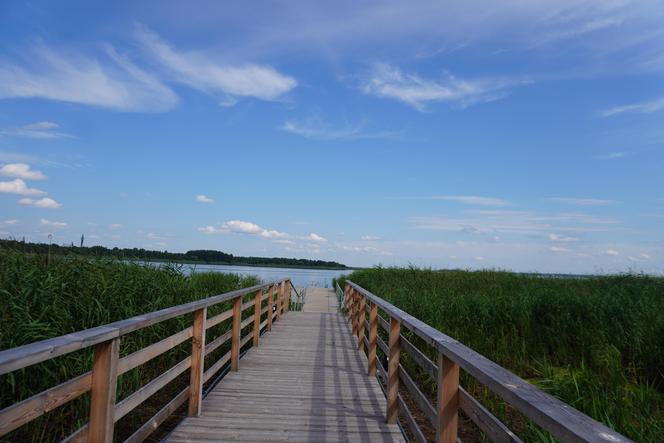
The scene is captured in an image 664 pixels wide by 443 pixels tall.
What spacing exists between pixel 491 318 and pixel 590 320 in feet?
5.77

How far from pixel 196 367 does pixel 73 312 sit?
76.8 inches

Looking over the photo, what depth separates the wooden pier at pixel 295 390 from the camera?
76.0 inches

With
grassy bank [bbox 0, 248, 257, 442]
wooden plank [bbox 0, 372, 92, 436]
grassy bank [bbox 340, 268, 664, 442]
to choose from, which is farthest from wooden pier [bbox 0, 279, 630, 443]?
grassy bank [bbox 340, 268, 664, 442]

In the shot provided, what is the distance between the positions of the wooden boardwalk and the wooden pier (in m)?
0.01

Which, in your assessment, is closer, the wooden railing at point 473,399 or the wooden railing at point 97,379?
the wooden railing at point 473,399

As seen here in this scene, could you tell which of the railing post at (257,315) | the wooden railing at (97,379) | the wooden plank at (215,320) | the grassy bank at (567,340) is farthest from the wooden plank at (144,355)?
the railing post at (257,315)

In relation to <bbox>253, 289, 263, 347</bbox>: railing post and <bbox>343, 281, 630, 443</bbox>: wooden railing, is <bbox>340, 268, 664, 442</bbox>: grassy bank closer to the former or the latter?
<bbox>343, 281, 630, 443</bbox>: wooden railing

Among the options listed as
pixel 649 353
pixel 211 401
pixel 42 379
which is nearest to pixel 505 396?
pixel 211 401

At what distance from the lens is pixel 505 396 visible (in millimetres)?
1850

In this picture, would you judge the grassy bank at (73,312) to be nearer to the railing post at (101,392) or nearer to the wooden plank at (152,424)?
the wooden plank at (152,424)

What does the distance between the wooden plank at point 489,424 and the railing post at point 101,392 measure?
1.80 meters

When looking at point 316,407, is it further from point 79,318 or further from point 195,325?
point 79,318

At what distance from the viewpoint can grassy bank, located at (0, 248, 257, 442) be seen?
13.4 ft

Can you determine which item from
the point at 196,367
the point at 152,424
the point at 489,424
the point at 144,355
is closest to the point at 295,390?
the point at 196,367
